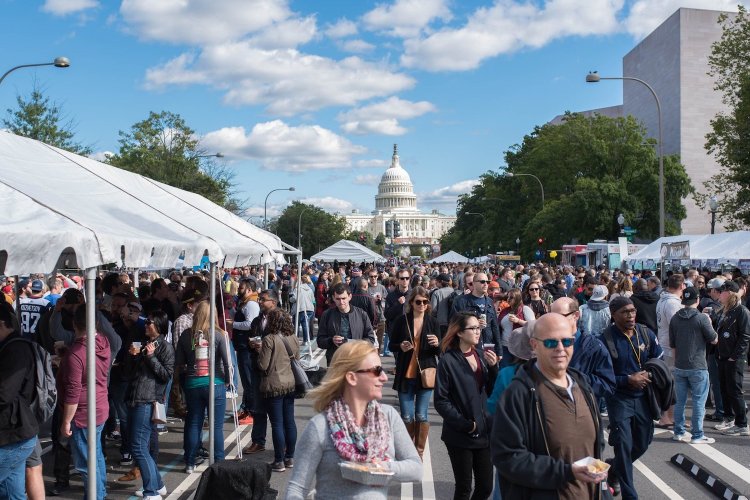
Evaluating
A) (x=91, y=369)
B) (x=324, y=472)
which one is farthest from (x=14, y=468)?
(x=324, y=472)

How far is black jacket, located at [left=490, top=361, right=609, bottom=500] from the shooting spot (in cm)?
329

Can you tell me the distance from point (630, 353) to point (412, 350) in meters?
2.02

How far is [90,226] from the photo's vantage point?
5.09m

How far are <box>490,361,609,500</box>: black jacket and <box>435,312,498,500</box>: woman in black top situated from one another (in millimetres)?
1876

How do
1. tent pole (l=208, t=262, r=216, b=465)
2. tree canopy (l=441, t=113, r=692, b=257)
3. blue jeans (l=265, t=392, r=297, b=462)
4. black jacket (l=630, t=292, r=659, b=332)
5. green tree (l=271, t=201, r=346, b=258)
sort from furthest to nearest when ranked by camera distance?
green tree (l=271, t=201, r=346, b=258)
tree canopy (l=441, t=113, r=692, b=257)
black jacket (l=630, t=292, r=659, b=332)
blue jeans (l=265, t=392, r=297, b=462)
tent pole (l=208, t=262, r=216, b=465)

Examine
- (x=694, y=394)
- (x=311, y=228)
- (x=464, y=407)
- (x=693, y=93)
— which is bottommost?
(x=694, y=394)

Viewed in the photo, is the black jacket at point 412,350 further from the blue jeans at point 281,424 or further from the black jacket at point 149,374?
the black jacket at point 149,374

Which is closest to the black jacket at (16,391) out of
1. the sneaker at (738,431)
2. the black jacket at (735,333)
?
the sneaker at (738,431)

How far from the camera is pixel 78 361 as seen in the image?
5824mm

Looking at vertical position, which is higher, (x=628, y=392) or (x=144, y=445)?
(x=628, y=392)

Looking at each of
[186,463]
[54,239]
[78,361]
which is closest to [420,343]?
[186,463]

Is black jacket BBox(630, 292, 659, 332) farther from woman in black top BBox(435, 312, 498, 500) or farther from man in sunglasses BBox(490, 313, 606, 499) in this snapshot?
man in sunglasses BBox(490, 313, 606, 499)

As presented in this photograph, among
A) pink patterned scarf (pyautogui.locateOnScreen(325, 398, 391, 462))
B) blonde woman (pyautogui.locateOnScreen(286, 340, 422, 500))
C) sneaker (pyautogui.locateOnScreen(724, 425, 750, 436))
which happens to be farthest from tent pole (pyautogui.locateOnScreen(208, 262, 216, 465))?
sneaker (pyautogui.locateOnScreen(724, 425, 750, 436))

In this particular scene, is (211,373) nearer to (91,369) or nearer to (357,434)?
(91,369)
